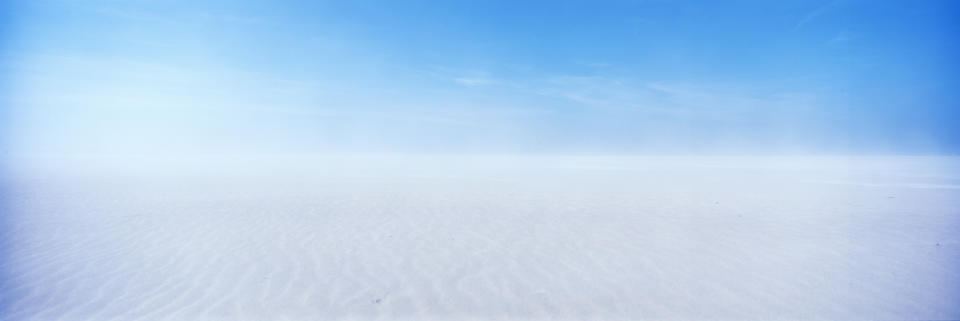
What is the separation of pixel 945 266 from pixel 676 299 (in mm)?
4179

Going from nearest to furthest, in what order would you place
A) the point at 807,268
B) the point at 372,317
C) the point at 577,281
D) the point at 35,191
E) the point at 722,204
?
the point at 372,317 → the point at 577,281 → the point at 807,268 → the point at 722,204 → the point at 35,191

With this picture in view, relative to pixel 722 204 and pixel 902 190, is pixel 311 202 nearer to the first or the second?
pixel 722 204

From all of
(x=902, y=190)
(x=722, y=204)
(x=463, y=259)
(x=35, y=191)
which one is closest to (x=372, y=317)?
(x=463, y=259)

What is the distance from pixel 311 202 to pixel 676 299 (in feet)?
32.5

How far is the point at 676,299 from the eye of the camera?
14.6 ft

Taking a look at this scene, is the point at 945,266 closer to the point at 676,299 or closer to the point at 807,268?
the point at 807,268

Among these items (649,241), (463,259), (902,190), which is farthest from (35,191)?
(902,190)

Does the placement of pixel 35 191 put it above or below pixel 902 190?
below

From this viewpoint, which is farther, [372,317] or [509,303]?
[509,303]

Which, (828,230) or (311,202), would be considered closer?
(828,230)

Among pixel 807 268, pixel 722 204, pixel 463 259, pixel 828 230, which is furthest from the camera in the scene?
pixel 722 204

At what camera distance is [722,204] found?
1142 centimetres

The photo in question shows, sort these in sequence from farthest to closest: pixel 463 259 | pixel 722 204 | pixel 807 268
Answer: pixel 722 204
pixel 463 259
pixel 807 268

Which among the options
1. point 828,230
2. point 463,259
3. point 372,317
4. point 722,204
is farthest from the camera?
point 722,204
